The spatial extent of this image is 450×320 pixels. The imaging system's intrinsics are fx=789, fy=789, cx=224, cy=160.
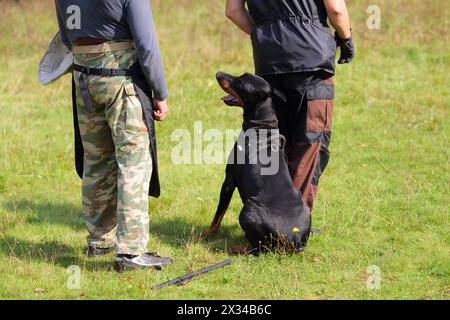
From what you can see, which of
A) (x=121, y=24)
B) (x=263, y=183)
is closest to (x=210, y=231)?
(x=263, y=183)

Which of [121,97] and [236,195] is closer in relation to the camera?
[121,97]

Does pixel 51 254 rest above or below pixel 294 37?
below

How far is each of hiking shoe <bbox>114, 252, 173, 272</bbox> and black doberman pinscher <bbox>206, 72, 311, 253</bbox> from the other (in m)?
0.66

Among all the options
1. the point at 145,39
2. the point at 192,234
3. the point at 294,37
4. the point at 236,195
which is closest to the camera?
the point at 145,39

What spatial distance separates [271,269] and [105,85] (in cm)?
163

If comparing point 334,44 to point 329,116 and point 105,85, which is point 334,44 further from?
point 105,85

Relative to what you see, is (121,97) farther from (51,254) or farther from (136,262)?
(51,254)

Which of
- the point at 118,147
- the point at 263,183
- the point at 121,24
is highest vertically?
the point at 121,24

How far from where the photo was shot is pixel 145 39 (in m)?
4.82

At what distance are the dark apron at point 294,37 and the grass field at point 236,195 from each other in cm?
133

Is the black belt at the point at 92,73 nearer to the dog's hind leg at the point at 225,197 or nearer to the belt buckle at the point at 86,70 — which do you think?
the belt buckle at the point at 86,70

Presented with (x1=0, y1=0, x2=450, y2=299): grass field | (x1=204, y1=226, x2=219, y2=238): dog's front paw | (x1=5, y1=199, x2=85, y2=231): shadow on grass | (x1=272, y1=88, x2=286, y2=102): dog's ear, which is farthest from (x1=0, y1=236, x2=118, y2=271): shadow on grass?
(x1=272, y1=88, x2=286, y2=102): dog's ear

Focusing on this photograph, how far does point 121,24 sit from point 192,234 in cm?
181

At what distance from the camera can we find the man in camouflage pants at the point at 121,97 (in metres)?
4.86
